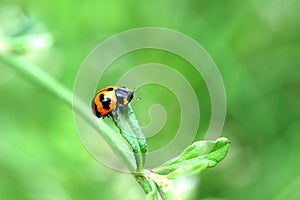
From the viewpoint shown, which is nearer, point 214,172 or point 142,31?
point 214,172

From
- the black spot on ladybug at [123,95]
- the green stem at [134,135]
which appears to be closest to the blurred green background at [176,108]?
the black spot on ladybug at [123,95]

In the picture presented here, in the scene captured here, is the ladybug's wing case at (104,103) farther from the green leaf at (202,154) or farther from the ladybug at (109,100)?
the green leaf at (202,154)

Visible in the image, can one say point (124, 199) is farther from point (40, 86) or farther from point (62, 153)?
point (40, 86)

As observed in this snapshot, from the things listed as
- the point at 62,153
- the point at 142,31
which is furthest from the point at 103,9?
the point at 62,153

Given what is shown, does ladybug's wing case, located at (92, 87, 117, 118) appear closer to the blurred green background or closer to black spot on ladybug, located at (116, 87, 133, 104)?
black spot on ladybug, located at (116, 87, 133, 104)

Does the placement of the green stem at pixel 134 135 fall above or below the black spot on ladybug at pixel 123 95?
below

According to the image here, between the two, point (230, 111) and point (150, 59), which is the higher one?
point (150, 59)
